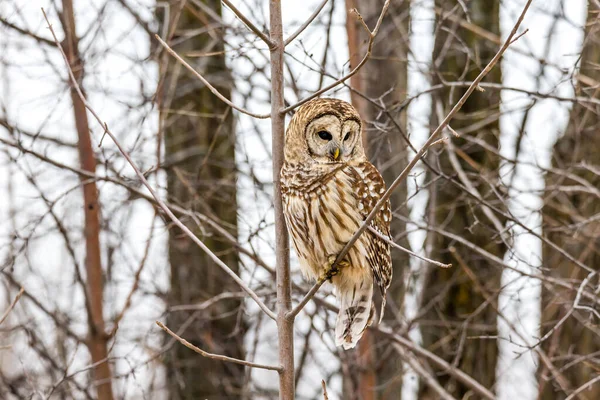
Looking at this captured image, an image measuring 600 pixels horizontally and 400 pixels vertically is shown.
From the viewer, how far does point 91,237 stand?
486cm

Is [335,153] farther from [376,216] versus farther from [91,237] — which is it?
[91,237]

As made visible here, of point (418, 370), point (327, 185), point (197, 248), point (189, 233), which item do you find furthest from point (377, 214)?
point (197, 248)

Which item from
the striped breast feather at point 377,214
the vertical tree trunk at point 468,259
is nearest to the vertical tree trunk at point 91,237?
the striped breast feather at point 377,214

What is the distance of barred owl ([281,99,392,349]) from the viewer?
3600 mm

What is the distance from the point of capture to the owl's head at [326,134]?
3576mm

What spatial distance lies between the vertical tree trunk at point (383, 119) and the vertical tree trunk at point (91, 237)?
1.67 meters

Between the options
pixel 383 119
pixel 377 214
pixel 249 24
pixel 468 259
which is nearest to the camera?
pixel 249 24

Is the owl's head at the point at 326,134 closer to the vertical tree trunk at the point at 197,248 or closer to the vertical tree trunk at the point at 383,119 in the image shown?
the vertical tree trunk at the point at 383,119

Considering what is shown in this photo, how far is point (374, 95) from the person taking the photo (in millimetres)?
5906

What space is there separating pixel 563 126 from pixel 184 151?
366 cm

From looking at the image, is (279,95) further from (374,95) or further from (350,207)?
(374,95)

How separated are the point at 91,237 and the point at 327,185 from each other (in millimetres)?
1921

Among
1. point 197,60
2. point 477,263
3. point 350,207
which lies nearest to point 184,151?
point 197,60

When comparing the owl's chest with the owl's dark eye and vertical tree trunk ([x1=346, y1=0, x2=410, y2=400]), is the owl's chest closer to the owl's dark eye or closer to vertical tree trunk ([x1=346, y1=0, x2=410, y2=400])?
the owl's dark eye
